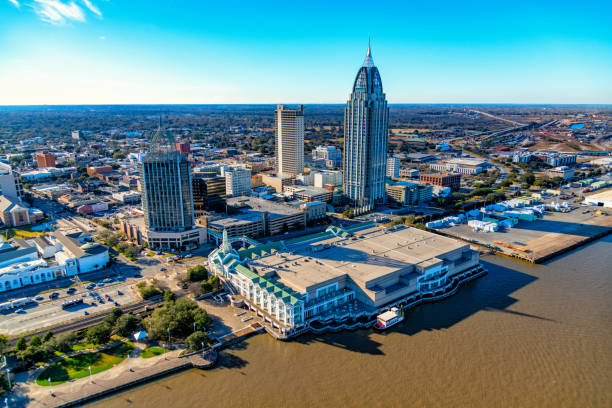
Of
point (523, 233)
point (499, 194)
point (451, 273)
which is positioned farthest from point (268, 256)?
point (499, 194)

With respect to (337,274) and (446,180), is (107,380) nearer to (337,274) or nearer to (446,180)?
(337,274)

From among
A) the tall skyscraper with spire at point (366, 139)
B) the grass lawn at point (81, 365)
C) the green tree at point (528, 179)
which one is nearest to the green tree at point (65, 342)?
the grass lawn at point (81, 365)

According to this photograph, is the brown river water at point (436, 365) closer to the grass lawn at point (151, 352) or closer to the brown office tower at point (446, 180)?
the grass lawn at point (151, 352)

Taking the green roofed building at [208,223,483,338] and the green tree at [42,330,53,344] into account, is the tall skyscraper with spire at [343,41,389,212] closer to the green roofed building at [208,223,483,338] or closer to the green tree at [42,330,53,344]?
the green roofed building at [208,223,483,338]

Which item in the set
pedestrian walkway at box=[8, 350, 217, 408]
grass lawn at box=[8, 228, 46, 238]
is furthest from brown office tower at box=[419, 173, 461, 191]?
grass lawn at box=[8, 228, 46, 238]

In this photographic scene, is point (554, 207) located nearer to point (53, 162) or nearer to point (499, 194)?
point (499, 194)

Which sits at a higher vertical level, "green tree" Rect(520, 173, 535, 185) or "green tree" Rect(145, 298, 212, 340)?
"green tree" Rect(520, 173, 535, 185)
